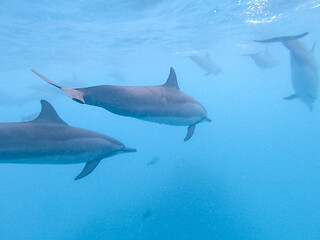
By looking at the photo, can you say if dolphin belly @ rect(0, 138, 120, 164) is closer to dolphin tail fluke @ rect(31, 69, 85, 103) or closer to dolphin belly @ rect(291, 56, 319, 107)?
dolphin tail fluke @ rect(31, 69, 85, 103)

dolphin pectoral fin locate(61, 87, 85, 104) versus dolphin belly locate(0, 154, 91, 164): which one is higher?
dolphin pectoral fin locate(61, 87, 85, 104)

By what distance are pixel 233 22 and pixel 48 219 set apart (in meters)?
21.4

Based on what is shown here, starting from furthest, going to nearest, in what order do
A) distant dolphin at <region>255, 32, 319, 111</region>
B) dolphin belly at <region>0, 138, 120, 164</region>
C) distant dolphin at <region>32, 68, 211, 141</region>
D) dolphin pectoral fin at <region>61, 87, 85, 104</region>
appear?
distant dolphin at <region>255, 32, 319, 111</region>, dolphin belly at <region>0, 138, 120, 164</region>, distant dolphin at <region>32, 68, 211, 141</region>, dolphin pectoral fin at <region>61, 87, 85, 104</region>

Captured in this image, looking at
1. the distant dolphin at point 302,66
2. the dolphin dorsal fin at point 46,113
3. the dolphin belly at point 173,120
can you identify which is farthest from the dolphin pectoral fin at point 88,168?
the distant dolphin at point 302,66

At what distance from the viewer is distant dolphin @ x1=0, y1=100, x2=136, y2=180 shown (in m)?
3.71

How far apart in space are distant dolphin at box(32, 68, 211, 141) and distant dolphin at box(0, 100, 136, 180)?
3.31 feet

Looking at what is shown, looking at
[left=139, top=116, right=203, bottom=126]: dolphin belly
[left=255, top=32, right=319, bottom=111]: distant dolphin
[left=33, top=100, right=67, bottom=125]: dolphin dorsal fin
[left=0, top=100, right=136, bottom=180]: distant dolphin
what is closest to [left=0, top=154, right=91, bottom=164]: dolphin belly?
[left=0, top=100, right=136, bottom=180]: distant dolphin

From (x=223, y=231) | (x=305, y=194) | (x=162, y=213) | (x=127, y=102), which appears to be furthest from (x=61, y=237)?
(x=305, y=194)

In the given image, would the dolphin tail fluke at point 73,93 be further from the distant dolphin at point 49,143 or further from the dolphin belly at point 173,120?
the dolphin belly at point 173,120

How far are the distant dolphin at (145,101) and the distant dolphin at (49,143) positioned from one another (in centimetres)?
101

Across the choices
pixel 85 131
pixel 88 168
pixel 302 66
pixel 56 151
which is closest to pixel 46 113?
pixel 56 151

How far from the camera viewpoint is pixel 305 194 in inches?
443

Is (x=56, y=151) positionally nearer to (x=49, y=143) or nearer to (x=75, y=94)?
(x=49, y=143)

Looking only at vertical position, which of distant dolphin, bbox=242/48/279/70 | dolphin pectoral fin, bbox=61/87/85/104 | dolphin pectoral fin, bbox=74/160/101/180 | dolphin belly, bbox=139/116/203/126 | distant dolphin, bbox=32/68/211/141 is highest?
distant dolphin, bbox=242/48/279/70
